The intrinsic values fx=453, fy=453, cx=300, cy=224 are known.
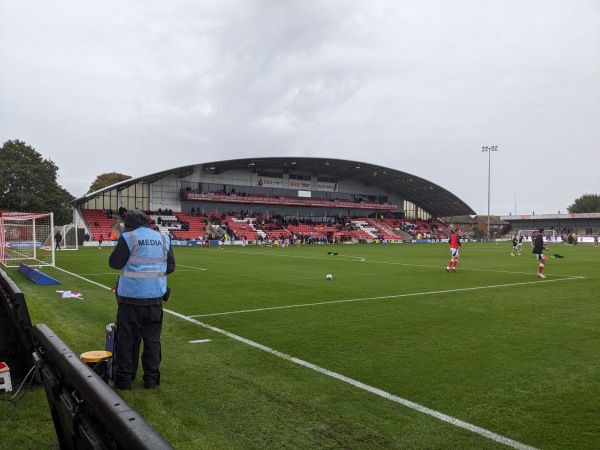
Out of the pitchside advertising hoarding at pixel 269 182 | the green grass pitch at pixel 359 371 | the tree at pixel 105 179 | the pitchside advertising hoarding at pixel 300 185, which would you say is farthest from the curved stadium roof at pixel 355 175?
the green grass pitch at pixel 359 371

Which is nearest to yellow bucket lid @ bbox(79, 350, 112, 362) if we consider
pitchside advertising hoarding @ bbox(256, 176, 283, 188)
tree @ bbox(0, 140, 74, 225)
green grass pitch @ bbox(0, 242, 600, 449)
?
green grass pitch @ bbox(0, 242, 600, 449)

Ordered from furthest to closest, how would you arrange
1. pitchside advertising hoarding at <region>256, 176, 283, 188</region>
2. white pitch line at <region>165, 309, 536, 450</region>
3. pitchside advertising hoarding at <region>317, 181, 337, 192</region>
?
pitchside advertising hoarding at <region>317, 181, 337, 192</region>
pitchside advertising hoarding at <region>256, 176, 283, 188</region>
white pitch line at <region>165, 309, 536, 450</region>

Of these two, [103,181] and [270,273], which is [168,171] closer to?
[103,181]

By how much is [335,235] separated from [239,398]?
57.9 meters

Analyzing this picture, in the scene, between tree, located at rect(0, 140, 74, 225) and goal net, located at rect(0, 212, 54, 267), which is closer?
goal net, located at rect(0, 212, 54, 267)

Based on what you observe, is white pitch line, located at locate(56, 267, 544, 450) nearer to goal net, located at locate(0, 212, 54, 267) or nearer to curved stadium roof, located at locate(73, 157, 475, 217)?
goal net, located at locate(0, 212, 54, 267)

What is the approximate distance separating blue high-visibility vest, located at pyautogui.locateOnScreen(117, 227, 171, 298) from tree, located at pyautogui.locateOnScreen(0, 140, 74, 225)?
52885mm

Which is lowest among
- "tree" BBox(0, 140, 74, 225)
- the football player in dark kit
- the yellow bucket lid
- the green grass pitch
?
the green grass pitch

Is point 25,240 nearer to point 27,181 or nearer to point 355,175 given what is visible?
point 27,181

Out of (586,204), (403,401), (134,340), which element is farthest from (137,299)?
(586,204)

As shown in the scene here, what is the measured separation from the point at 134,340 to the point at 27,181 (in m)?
55.3

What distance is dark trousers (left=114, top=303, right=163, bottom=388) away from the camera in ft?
16.7

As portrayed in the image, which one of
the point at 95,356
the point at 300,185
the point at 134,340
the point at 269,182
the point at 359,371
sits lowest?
the point at 359,371

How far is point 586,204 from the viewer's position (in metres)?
108
